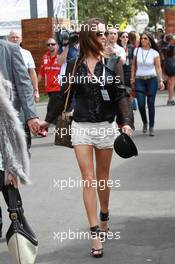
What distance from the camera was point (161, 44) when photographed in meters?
23.0

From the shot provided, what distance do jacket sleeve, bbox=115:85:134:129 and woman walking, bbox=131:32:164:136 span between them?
22.9ft

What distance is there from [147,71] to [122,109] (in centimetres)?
716

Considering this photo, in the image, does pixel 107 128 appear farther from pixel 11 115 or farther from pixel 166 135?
pixel 166 135

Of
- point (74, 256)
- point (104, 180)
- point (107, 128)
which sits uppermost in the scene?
point (107, 128)

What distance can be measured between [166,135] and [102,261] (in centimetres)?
771

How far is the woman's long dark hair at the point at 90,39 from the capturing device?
616cm

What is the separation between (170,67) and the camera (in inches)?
804

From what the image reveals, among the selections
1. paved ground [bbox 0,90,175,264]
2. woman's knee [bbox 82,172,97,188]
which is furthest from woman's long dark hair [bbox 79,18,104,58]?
paved ground [bbox 0,90,175,264]

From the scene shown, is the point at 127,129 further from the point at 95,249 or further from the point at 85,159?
the point at 95,249

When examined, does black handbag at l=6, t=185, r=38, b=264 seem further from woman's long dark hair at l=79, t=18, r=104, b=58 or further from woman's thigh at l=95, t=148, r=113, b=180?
woman's long dark hair at l=79, t=18, r=104, b=58

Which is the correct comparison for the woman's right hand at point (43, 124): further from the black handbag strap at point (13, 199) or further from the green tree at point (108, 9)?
the green tree at point (108, 9)

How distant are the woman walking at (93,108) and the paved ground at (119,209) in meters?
0.33

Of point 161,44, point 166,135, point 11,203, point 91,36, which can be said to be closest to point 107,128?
point 91,36

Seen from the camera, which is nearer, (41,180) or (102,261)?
(102,261)
